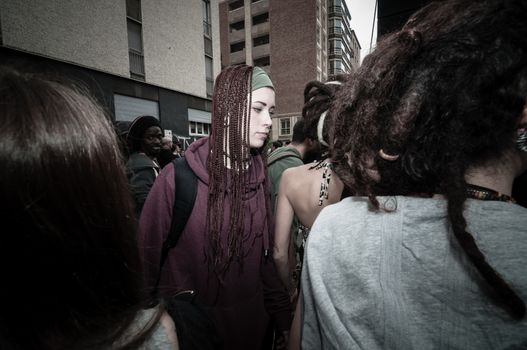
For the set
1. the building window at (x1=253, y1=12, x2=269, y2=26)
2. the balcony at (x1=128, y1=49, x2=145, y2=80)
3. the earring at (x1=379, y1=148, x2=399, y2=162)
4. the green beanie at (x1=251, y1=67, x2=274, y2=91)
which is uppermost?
the building window at (x1=253, y1=12, x2=269, y2=26)

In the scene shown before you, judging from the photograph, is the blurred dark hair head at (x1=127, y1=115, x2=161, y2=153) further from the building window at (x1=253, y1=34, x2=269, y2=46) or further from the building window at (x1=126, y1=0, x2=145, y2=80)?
the building window at (x1=253, y1=34, x2=269, y2=46)

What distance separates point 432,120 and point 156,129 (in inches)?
126

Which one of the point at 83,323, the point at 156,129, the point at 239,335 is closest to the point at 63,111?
the point at 83,323

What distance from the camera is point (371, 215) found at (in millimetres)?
748

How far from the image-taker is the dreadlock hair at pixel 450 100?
24.6 inches

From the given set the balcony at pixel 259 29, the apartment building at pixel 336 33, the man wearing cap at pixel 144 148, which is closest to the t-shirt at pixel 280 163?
the man wearing cap at pixel 144 148

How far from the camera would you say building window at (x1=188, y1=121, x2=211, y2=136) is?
45.0ft

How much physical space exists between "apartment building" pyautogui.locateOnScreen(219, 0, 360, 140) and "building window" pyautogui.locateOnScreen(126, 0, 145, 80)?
17.7 m

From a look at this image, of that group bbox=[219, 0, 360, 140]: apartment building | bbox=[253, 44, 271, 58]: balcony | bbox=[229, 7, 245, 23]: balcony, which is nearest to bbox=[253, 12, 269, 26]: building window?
bbox=[219, 0, 360, 140]: apartment building

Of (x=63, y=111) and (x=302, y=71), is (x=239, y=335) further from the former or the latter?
(x=302, y=71)

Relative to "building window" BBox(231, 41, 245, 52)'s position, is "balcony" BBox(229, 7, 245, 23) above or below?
above

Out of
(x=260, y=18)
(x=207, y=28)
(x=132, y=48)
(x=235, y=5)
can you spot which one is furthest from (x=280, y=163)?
(x=235, y=5)

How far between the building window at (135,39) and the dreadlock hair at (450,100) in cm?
1184

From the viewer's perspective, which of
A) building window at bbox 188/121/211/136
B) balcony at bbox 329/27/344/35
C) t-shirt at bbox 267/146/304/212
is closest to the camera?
t-shirt at bbox 267/146/304/212
